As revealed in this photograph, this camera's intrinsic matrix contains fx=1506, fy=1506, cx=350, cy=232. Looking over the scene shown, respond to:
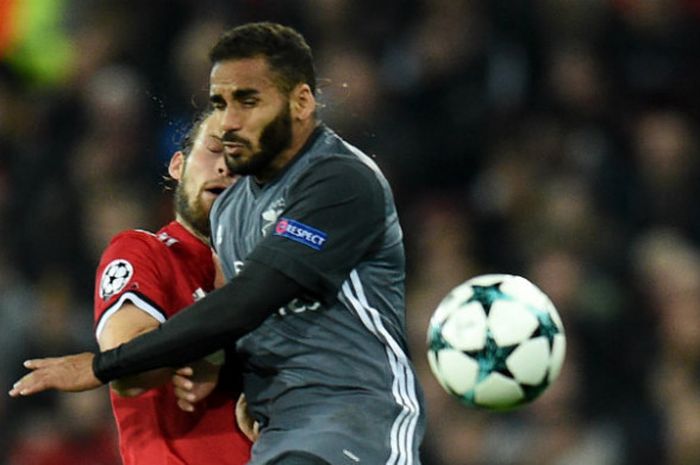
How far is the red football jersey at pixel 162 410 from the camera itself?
3818 mm

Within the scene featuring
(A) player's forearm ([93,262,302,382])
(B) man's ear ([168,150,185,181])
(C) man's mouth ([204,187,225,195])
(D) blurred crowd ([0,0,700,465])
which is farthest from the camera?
(D) blurred crowd ([0,0,700,465])

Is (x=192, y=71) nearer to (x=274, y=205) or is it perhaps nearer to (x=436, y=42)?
(x=436, y=42)

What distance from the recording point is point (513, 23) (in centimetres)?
779

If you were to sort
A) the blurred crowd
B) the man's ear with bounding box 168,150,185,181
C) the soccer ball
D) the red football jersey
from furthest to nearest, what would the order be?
1. the blurred crowd
2. the man's ear with bounding box 168,150,185,181
3. the soccer ball
4. the red football jersey

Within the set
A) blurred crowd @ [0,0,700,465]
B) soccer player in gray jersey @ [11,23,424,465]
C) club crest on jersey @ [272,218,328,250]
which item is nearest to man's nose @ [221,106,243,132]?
soccer player in gray jersey @ [11,23,424,465]

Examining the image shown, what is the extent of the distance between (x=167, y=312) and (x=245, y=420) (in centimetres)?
34

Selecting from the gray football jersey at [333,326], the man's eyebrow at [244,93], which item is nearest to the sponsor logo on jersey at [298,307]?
the gray football jersey at [333,326]

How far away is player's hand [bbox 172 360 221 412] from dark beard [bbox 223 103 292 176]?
50cm

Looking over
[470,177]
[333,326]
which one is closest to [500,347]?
[333,326]

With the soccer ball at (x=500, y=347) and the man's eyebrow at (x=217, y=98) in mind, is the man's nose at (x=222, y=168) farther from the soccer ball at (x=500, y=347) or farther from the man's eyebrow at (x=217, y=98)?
the soccer ball at (x=500, y=347)

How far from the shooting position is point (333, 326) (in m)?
3.62

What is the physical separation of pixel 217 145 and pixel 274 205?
0.56 m

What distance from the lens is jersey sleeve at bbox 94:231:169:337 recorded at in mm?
3719

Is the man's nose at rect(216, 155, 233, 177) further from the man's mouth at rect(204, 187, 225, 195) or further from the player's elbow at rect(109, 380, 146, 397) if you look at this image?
the player's elbow at rect(109, 380, 146, 397)
